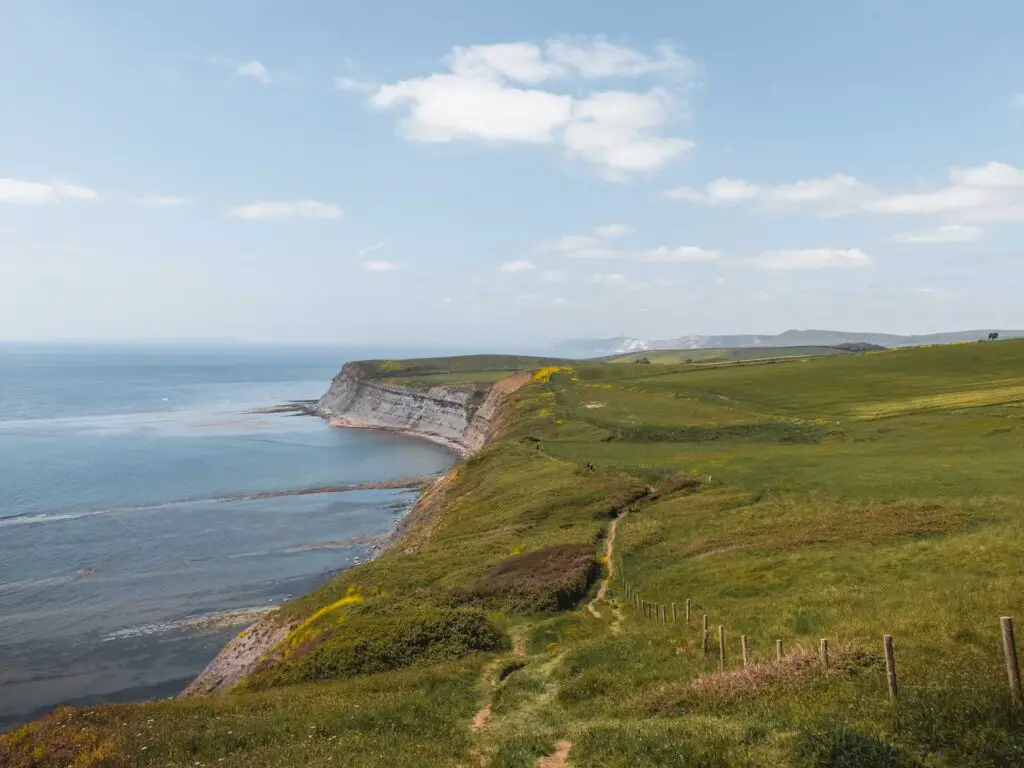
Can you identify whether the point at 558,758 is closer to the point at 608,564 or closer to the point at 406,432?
the point at 608,564

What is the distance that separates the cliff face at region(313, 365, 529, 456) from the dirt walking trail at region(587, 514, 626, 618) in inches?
3360

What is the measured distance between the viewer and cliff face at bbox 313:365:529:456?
469 feet

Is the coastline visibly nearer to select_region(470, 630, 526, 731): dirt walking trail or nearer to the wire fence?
the wire fence

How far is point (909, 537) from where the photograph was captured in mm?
31094

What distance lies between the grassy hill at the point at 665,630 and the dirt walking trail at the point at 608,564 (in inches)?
10.6

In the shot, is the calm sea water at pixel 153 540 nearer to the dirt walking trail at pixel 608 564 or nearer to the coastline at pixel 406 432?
the coastline at pixel 406 432

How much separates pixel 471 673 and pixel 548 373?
12075 cm

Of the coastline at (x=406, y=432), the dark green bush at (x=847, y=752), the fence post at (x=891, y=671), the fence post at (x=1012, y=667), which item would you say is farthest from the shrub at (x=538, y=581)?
the coastline at (x=406, y=432)

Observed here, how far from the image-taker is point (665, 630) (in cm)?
2519

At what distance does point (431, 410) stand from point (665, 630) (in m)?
145

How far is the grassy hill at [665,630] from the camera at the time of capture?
13.7 meters

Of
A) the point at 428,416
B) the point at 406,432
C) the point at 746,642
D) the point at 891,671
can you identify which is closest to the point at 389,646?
the point at 746,642

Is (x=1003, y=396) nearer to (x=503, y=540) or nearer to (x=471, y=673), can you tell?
(x=503, y=540)

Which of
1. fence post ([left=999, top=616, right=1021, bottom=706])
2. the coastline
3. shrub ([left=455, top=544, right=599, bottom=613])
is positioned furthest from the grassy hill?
the coastline
